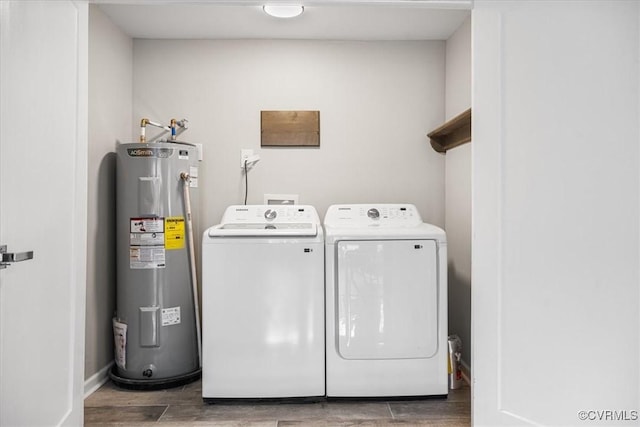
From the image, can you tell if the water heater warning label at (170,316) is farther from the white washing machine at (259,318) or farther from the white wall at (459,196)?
the white wall at (459,196)

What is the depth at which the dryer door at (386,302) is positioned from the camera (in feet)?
6.77

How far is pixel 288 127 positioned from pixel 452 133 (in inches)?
42.6

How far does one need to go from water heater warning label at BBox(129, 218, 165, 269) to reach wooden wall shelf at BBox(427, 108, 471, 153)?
177 centimetres

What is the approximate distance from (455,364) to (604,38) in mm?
1670

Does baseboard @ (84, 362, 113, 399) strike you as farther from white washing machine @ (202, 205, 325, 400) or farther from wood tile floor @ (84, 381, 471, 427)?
white washing machine @ (202, 205, 325, 400)

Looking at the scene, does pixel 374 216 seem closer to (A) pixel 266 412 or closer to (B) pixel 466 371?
(B) pixel 466 371

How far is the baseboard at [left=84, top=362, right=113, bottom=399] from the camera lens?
2224 mm

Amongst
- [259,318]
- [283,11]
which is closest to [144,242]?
[259,318]

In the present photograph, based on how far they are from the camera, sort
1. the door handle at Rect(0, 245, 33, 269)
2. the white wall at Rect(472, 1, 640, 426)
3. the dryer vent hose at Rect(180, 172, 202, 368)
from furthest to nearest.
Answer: the dryer vent hose at Rect(180, 172, 202, 368) < the white wall at Rect(472, 1, 640, 426) < the door handle at Rect(0, 245, 33, 269)

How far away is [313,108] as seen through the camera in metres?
2.81

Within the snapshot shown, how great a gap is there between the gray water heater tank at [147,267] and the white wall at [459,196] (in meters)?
1.68

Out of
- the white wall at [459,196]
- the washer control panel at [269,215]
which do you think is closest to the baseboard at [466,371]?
the white wall at [459,196]

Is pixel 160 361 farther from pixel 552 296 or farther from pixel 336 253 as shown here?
pixel 552 296

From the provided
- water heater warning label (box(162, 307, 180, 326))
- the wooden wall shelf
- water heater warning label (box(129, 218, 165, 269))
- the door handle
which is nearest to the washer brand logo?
water heater warning label (box(129, 218, 165, 269))
